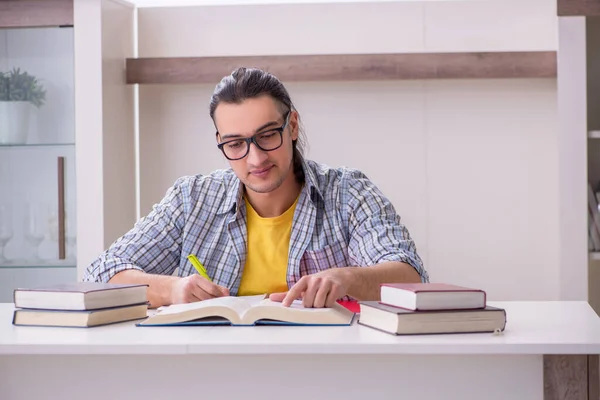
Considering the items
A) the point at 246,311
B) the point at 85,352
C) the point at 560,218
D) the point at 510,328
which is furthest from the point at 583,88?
the point at 85,352

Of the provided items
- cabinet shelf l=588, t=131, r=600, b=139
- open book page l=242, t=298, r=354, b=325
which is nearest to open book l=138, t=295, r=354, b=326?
open book page l=242, t=298, r=354, b=325

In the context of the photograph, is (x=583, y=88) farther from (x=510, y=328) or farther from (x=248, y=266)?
(x=510, y=328)

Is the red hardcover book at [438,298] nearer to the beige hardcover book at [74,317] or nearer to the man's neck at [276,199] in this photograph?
the beige hardcover book at [74,317]

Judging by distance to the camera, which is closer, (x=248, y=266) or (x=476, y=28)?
(x=248, y=266)

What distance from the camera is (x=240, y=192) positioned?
2.18m

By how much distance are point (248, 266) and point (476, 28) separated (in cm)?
147

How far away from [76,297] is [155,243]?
643 millimetres

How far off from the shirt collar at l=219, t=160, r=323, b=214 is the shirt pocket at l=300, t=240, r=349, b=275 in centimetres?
14

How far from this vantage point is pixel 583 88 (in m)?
2.80

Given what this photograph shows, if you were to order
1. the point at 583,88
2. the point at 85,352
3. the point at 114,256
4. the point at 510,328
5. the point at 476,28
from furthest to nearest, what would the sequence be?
the point at 476,28, the point at 583,88, the point at 114,256, the point at 510,328, the point at 85,352

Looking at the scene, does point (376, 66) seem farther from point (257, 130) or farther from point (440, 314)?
point (440, 314)

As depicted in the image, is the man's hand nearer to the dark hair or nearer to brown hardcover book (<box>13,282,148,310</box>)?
brown hardcover book (<box>13,282,148,310</box>)

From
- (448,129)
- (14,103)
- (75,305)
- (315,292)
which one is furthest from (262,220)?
(14,103)

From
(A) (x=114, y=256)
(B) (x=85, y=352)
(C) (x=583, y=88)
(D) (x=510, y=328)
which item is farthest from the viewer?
(C) (x=583, y=88)
